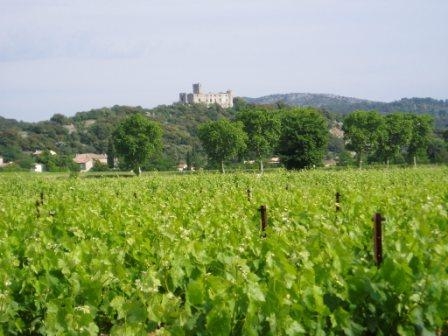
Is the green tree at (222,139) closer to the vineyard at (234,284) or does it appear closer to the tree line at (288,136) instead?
the tree line at (288,136)

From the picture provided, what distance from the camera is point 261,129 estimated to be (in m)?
63.2

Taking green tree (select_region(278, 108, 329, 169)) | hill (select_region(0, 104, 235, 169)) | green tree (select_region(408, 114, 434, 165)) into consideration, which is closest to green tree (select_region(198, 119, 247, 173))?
green tree (select_region(278, 108, 329, 169))

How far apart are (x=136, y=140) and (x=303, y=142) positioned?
17492mm

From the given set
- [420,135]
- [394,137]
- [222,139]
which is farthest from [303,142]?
[420,135]

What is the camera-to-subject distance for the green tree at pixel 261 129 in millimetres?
62406

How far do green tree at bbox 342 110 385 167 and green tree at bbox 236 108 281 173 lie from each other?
793cm

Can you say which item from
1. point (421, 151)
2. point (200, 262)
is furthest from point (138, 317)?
point (421, 151)

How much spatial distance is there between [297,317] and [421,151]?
68.7 m

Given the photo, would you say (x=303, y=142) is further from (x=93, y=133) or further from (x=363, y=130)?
(x=93, y=133)

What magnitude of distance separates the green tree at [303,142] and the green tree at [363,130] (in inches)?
199

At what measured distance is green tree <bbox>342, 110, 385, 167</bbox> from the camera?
6131 centimetres

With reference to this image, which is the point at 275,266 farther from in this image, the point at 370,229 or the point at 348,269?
the point at 370,229

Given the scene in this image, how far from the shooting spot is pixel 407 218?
6.77 m

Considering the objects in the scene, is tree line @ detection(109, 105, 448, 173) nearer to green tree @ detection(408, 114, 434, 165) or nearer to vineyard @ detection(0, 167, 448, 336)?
green tree @ detection(408, 114, 434, 165)
